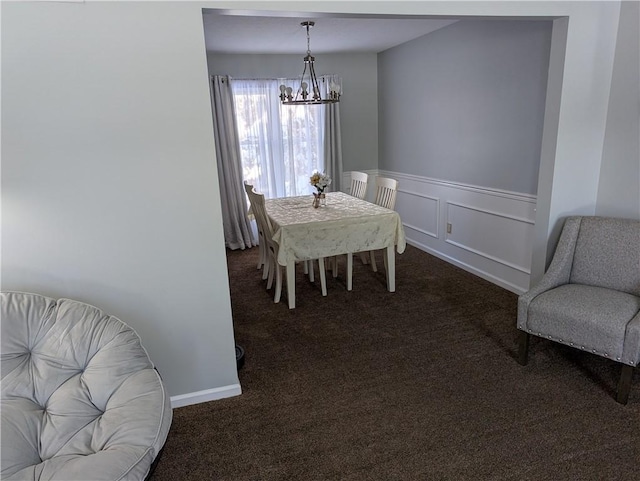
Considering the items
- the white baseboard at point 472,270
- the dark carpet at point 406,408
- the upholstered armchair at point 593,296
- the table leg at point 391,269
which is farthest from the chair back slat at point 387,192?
the upholstered armchair at point 593,296

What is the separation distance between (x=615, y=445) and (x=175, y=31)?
2.72 m

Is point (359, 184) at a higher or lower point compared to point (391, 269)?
higher

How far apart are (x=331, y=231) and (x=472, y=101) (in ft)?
6.06

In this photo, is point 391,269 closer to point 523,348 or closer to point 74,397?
point 523,348

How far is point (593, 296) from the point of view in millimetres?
2510

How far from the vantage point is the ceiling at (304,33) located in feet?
11.9

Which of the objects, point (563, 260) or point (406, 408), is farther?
point (563, 260)

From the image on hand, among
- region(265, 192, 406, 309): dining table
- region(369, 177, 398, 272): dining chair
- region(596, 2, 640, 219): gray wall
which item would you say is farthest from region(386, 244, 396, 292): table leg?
region(596, 2, 640, 219): gray wall

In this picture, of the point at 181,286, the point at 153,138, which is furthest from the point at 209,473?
the point at 153,138

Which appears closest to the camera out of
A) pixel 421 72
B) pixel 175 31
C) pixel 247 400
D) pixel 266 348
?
pixel 175 31

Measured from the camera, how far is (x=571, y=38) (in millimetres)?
2650

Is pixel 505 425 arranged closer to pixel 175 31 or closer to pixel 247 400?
pixel 247 400

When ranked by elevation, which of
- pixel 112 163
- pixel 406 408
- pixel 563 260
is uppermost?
pixel 112 163

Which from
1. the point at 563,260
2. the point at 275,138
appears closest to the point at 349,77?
the point at 275,138
